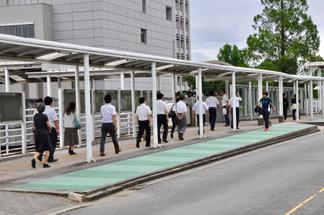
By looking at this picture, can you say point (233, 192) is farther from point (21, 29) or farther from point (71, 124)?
point (21, 29)

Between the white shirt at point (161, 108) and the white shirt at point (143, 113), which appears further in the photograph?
the white shirt at point (161, 108)

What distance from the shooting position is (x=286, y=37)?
56562mm

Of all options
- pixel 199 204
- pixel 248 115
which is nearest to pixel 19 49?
pixel 199 204

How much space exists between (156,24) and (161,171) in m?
60.3

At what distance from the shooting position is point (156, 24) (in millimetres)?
72500

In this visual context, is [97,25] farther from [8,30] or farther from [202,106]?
[202,106]

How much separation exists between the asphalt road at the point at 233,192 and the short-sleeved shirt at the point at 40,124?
366cm

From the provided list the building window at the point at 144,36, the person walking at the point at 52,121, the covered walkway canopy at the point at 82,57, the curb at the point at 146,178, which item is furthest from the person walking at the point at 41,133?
the building window at the point at 144,36

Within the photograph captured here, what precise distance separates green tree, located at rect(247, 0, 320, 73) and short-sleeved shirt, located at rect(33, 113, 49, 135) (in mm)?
42535

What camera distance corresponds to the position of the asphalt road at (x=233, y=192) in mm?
8852

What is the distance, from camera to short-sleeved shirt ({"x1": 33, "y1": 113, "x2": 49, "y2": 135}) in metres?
14.4

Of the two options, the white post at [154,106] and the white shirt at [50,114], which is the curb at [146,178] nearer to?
the white post at [154,106]

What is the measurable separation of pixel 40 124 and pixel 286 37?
149 feet

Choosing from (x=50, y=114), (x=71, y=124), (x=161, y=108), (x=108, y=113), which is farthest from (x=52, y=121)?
(x=161, y=108)
